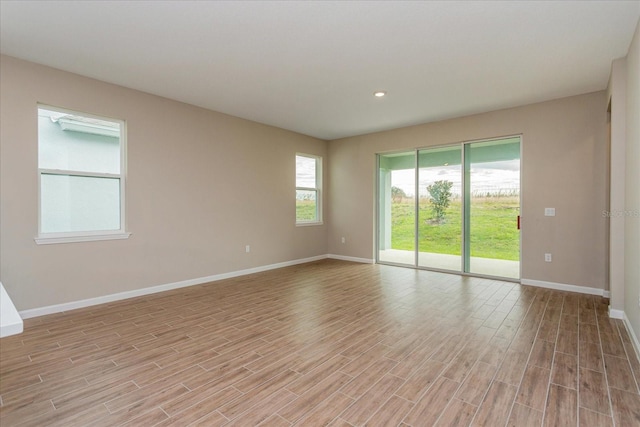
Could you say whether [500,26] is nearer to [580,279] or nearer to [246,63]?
[246,63]

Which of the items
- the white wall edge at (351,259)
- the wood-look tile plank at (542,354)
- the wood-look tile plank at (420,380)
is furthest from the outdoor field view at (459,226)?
the wood-look tile plank at (420,380)

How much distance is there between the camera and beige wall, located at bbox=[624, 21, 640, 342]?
2.60 m

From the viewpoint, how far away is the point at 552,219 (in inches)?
178

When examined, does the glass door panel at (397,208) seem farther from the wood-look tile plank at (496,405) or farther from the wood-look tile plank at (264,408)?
the wood-look tile plank at (264,408)

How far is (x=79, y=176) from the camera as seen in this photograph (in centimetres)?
369

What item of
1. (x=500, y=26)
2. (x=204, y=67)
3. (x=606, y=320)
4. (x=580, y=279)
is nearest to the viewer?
(x=500, y=26)

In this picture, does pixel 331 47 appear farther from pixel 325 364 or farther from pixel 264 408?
pixel 264 408

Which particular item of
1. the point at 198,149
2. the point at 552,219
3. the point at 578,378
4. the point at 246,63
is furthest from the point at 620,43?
the point at 198,149

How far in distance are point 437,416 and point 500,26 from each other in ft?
9.80

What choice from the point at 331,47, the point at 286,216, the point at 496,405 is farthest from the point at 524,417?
the point at 286,216

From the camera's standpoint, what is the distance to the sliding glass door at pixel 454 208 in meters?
4.97

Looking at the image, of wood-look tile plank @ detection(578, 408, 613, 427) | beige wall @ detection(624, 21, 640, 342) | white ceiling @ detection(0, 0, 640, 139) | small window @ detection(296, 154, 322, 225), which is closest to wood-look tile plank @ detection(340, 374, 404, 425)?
wood-look tile plank @ detection(578, 408, 613, 427)

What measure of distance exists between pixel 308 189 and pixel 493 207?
3581mm

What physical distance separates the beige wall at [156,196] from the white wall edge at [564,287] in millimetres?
4036
